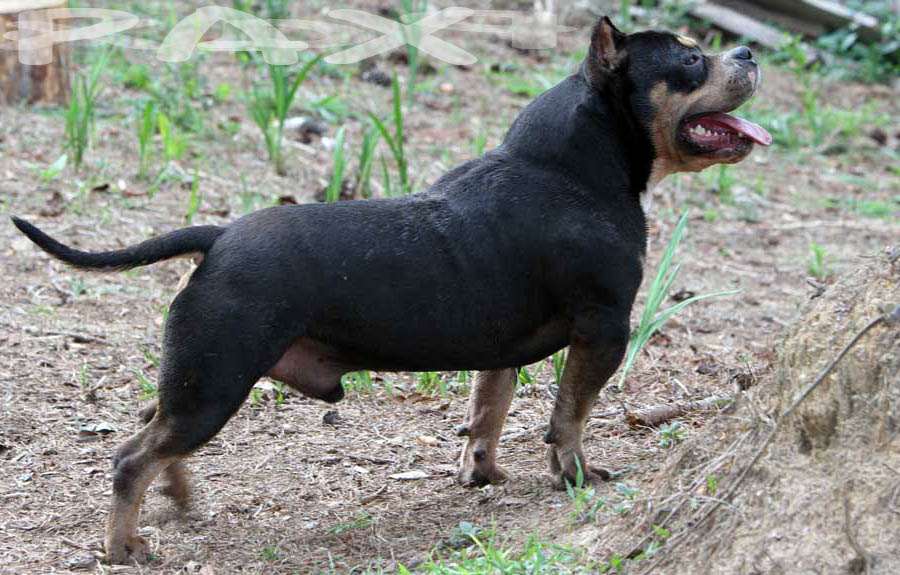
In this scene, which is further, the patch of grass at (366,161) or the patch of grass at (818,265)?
the patch of grass at (818,265)

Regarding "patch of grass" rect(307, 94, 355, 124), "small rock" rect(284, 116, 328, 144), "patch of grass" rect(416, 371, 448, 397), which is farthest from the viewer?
"patch of grass" rect(307, 94, 355, 124)

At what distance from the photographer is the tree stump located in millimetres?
8586

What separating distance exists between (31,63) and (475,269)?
5698 mm

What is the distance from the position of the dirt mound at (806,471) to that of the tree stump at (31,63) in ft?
21.2

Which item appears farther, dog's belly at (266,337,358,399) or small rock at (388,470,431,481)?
small rock at (388,470,431,481)

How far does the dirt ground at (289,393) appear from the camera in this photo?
4.43 m

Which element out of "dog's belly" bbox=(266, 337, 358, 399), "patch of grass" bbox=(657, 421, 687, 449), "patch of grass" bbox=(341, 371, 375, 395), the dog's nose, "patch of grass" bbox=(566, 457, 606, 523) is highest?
the dog's nose

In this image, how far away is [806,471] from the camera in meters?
3.45

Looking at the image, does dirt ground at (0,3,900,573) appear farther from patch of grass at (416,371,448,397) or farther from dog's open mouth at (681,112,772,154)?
dog's open mouth at (681,112,772,154)

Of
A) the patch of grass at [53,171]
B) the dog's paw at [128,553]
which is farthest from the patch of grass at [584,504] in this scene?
the patch of grass at [53,171]

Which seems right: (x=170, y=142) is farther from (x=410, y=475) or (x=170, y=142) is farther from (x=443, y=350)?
(x=443, y=350)

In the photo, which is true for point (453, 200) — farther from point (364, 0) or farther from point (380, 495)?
point (364, 0)

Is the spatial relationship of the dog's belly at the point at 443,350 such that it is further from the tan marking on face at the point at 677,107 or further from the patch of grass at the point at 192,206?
the patch of grass at the point at 192,206

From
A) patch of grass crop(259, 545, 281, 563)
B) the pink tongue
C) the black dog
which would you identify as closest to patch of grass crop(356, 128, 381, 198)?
the black dog
